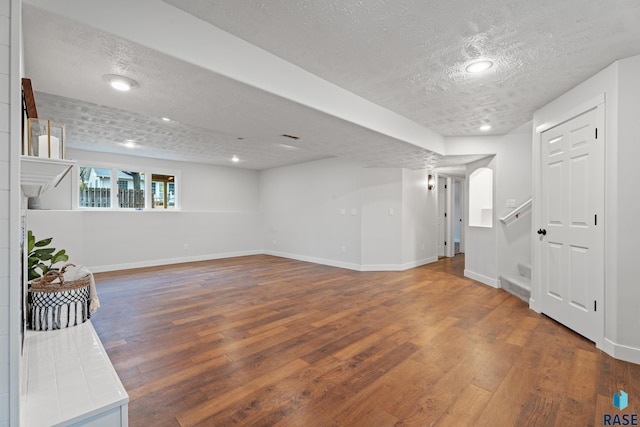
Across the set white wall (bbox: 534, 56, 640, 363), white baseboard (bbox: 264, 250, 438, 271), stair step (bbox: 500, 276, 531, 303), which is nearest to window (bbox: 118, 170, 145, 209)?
white baseboard (bbox: 264, 250, 438, 271)

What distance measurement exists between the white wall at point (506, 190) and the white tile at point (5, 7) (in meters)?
4.84

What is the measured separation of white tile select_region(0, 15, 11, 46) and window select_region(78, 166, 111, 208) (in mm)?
5914

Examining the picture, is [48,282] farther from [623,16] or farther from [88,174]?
[88,174]

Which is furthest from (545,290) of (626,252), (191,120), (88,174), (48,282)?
(88,174)

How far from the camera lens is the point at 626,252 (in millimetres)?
2361

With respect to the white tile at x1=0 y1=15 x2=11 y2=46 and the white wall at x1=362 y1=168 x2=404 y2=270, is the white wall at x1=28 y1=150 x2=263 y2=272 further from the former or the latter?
the white tile at x1=0 y1=15 x2=11 y2=46

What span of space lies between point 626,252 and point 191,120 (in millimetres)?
4068

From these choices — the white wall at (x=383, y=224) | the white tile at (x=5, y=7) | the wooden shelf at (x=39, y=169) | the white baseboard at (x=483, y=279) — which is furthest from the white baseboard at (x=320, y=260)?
the white tile at (x=5, y=7)

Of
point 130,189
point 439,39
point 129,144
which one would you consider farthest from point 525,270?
point 130,189

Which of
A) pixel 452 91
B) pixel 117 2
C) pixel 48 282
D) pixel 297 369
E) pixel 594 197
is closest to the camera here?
pixel 117 2

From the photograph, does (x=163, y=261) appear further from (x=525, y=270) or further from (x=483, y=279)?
(x=525, y=270)

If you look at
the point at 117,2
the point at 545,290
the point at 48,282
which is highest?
the point at 117,2

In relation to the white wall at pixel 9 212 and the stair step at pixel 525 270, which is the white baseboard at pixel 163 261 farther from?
the stair step at pixel 525 270

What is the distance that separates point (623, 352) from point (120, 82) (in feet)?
14.5
